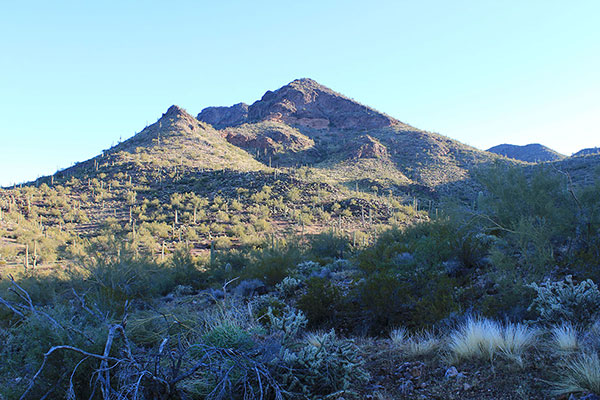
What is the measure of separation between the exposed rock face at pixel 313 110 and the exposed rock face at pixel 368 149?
52.0 feet

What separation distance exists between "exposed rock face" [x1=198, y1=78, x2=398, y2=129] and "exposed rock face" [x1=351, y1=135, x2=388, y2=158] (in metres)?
15.9

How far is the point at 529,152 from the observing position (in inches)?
2625

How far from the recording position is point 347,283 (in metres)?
9.55

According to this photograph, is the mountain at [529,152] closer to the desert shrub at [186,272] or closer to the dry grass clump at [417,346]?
the desert shrub at [186,272]

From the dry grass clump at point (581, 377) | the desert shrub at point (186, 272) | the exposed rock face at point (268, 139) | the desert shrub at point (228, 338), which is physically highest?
the exposed rock face at point (268, 139)

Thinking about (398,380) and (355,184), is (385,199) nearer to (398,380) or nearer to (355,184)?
(355,184)

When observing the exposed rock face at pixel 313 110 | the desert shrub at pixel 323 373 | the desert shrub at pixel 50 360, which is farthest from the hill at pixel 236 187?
the desert shrub at pixel 323 373

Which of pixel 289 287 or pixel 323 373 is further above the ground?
pixel 323 373

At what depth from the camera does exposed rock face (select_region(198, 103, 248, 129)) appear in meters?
109

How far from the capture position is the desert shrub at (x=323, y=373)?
3483mm

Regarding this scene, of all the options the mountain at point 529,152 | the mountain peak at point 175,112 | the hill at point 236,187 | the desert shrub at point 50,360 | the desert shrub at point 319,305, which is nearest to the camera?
the desert shrub at point 50,360

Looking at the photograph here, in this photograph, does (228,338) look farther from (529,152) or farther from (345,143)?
(529,152)

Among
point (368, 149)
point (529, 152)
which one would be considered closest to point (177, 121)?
point (368, 149)

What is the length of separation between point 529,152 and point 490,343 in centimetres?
7738
